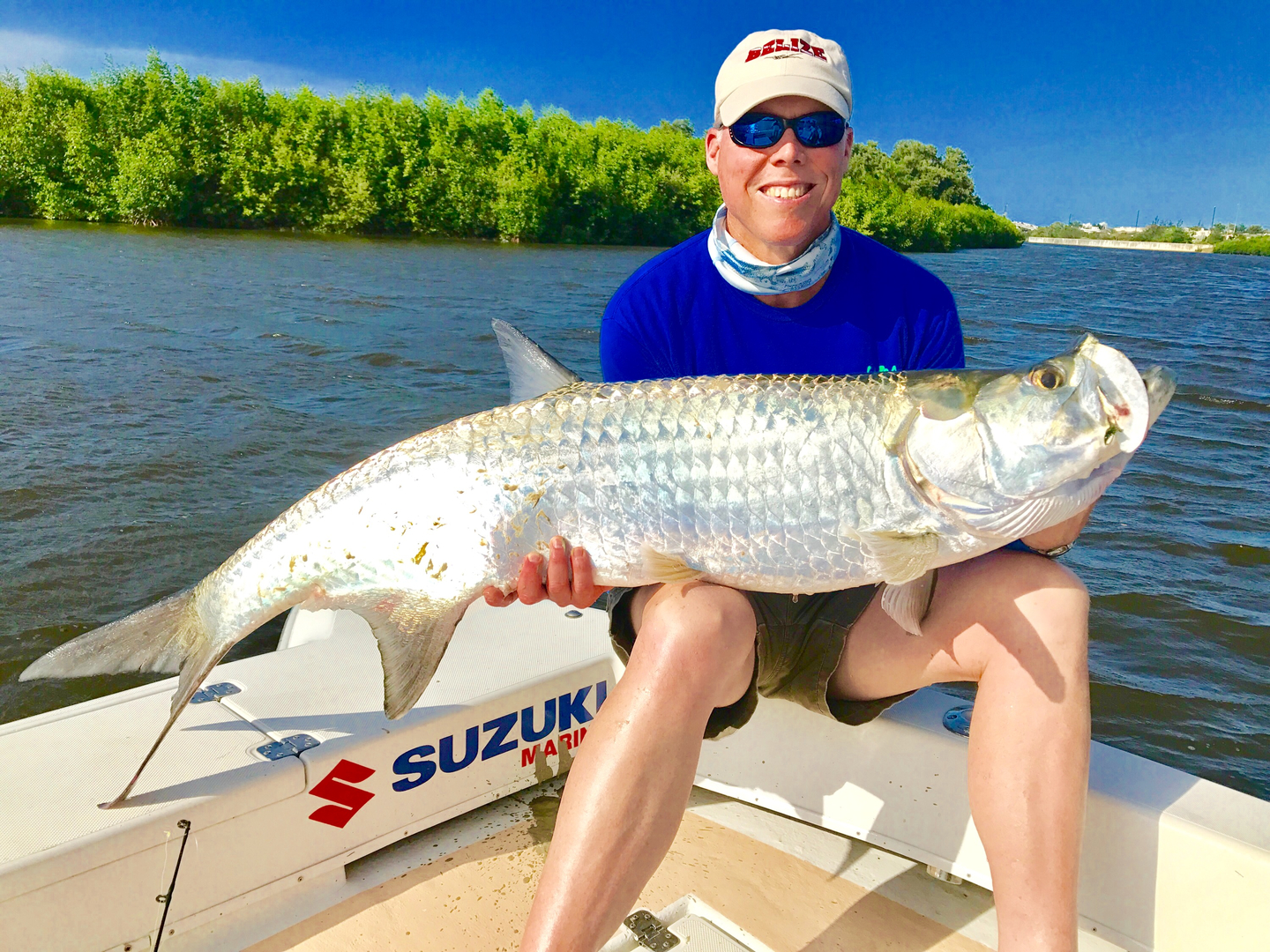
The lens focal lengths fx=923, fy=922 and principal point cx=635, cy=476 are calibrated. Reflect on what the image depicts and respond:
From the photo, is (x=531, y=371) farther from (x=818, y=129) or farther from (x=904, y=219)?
(x=904, y=219)

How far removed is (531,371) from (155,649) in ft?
3.79

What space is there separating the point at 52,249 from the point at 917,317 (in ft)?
92.9

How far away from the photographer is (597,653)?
3.13 m

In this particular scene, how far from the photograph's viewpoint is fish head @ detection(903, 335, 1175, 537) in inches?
77.5

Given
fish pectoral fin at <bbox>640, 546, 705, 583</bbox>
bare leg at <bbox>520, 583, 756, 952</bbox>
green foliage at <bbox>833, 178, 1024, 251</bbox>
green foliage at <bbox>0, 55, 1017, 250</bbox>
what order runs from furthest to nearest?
green foliage at <bbox>833, 178, 1024, 251</bbox> < green foliage at <bbox>0, 55, 1017, 250</bbox> < fish pectoral fin at <bbox>640, 546, 705, 583</bbox> < bare leg at <bbox>520, 583, 756, 952</bbox>

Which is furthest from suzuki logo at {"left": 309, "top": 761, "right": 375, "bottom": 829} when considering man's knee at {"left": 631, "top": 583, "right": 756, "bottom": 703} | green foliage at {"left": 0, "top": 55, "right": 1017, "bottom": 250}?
green foliage at {"left": 0, "top": 55, "right": 1017, "bottom": 250}

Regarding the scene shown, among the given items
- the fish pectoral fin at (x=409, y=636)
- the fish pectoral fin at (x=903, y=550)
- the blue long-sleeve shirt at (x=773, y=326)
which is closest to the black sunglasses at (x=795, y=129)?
the blue long-sleeve shirt at (x=773, y=326)

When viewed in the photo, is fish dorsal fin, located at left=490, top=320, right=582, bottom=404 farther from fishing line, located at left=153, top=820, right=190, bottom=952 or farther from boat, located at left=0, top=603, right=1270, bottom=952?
fishing line, located at left=153, top=820, right=190, bottom=952

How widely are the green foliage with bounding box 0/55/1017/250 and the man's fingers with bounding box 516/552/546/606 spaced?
44.3 m

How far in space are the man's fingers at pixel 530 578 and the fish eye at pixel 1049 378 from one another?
1.20 m

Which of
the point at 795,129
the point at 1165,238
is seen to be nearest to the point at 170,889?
the point at 795,129

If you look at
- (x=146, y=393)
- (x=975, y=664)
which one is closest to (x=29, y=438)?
(x=146, y=393)

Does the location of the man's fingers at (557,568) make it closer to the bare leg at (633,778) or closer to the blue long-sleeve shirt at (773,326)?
the bare leg at (633,778)

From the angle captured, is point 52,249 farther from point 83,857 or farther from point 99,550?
point 83,857
